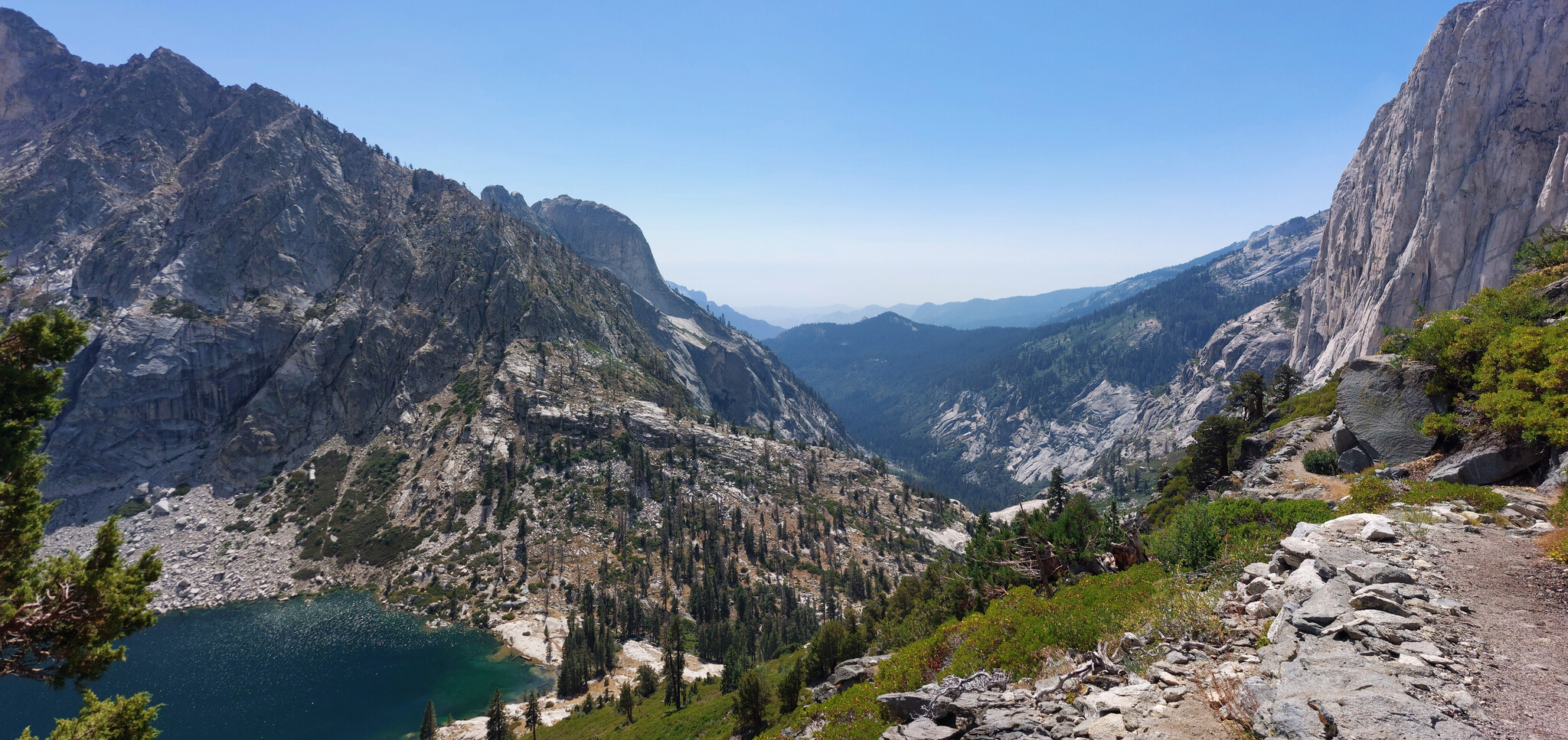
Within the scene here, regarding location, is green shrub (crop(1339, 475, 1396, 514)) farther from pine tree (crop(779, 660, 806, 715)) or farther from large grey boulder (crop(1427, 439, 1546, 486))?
pine tree (crop(779, 660, 806, 715))

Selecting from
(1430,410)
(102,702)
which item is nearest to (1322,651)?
(1430,410)

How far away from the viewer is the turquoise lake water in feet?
300

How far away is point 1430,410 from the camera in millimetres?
27969

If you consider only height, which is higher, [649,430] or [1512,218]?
[1512,218]

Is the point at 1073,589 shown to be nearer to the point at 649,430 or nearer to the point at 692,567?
the point at 692,567

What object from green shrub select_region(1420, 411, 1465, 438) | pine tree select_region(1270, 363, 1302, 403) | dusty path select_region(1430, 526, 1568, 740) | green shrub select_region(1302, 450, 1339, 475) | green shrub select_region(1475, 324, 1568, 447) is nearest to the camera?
dusty path select_region(1430, 526, 1568, 740)

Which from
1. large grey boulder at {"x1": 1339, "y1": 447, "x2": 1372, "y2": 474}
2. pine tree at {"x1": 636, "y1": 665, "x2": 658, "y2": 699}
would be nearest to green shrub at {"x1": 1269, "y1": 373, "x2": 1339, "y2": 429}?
large grey boulder at {"x1": 1339, "y1": 447, "x2": 1372, "y2": 474}

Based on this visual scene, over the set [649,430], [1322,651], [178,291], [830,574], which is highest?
[178,291]

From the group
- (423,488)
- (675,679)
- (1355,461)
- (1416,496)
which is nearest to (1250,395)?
(1355,461)

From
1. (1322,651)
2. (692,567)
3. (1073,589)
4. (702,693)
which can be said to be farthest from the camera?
(692,567)

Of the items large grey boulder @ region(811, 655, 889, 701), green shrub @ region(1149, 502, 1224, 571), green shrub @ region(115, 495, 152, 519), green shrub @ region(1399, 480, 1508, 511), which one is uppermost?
green shrub @ region(1399, 480, 1508, 511)

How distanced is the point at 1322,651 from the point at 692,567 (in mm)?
145706

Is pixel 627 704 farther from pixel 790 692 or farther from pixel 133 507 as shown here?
pixel 133 507

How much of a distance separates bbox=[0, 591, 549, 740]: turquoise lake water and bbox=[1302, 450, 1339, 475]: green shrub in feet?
377
